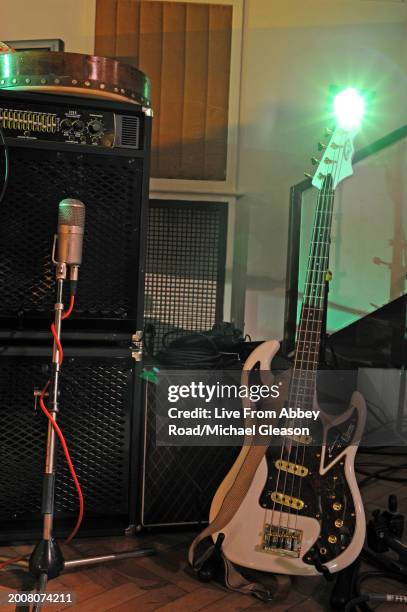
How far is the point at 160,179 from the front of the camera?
2.82m

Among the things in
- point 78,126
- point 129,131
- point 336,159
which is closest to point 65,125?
point 78,126

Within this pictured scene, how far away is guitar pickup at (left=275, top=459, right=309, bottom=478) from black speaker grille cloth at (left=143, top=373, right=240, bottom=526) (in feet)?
1.02

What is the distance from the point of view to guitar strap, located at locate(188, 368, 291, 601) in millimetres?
1308

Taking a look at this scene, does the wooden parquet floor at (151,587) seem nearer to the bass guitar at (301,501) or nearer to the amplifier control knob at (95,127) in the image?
the bass guitar at (301,501)

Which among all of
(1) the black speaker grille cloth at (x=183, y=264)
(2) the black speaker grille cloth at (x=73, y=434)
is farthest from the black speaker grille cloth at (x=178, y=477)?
(1) the black speaker grille cloth at (x=183, y=264)

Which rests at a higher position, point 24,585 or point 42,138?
point 42,138

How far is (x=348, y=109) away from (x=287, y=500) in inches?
39.5

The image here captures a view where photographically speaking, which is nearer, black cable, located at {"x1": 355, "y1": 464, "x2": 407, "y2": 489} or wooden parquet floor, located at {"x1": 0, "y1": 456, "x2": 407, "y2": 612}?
wooden parquet floor, located at {"x1": 0, "y1": 456, "x2": 407, "y2": 612}

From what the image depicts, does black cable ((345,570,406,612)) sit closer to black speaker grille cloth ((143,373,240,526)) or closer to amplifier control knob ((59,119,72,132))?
black speaker grille cloth ((143,373,240,526))

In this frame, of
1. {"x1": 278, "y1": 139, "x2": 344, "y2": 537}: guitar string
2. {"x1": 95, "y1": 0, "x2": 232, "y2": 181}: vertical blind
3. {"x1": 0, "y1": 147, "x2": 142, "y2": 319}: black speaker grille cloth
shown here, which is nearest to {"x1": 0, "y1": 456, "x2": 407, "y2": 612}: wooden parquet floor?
{"x1": 278, "y1": 139, "x2": 344, "y2": 537}: guitar string

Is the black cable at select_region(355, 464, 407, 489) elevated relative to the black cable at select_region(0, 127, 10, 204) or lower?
lower

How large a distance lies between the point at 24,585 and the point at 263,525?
571 millimetres

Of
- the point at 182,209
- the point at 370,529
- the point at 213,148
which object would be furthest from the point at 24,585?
the point at 213,148

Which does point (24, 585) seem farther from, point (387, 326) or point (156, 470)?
point (387, 326)
